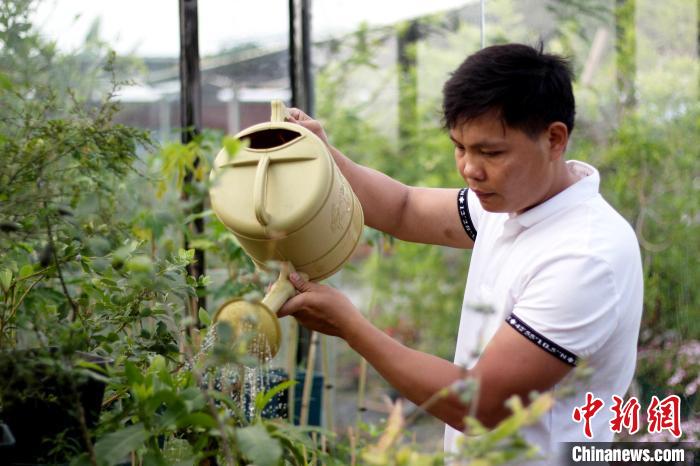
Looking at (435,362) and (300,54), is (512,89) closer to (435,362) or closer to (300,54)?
(435,362)

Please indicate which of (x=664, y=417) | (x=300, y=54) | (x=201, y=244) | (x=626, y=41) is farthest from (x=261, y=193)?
(x=626, y=41)

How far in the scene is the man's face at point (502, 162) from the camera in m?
1.33

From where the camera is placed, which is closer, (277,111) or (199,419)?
(199,419)

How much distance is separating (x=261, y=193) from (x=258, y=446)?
1.26 ft

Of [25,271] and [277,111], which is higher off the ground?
[277,111]

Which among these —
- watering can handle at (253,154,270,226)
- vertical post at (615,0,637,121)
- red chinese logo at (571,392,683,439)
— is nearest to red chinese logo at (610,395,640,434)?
red chinese logo at (571,392,683,439)

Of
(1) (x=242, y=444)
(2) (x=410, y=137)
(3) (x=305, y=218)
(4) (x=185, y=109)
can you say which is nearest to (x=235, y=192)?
(3) (x=305, y=218)

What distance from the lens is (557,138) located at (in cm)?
138

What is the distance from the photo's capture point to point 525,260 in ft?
4.48

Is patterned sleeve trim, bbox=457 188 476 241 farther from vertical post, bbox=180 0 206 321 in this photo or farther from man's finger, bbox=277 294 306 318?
vertical post, bbox=180 0 206 321

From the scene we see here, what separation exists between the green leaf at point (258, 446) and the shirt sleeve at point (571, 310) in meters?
0.48

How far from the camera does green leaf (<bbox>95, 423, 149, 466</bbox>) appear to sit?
0.93 metres

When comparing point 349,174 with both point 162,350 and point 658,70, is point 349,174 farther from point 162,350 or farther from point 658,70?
point 658,70

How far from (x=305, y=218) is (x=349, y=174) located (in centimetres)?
47
